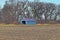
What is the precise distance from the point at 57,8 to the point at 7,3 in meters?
19.3

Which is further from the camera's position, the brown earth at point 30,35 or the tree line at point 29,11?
the tree line at point 29,11

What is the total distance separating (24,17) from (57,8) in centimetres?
1321

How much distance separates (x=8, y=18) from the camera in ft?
240

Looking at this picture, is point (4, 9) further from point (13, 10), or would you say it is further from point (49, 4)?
point (49, 4)

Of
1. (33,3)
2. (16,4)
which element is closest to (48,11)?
(33,3)

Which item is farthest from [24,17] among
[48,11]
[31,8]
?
[48,11]

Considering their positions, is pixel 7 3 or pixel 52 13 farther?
pixel 52 13

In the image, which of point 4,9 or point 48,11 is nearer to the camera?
point 4,9

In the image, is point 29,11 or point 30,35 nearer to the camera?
point 30,35

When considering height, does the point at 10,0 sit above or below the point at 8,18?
above

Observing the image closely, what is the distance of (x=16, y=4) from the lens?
75250 mm

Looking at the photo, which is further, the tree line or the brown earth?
the tree line

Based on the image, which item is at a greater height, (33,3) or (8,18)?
(33,3)

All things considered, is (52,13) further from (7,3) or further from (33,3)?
(7,3)
